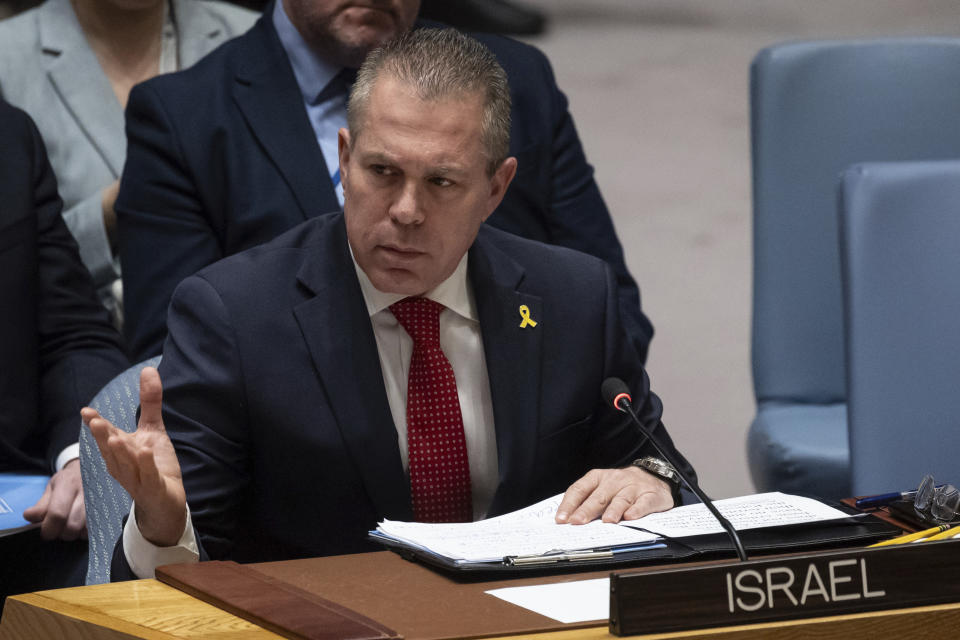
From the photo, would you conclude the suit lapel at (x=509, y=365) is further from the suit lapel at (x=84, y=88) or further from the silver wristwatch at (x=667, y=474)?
the suit lapel at (x=84, y=88)

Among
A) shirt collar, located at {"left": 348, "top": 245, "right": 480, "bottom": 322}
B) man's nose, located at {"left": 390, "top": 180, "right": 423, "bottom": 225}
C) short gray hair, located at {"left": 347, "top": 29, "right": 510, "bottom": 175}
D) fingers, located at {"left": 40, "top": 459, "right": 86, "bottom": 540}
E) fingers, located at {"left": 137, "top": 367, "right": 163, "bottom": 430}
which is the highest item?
short gray hair, located at {"left": 347, "top": 29, "right": 510, "bottom": 175}

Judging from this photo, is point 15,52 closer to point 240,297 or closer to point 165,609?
point 240,297

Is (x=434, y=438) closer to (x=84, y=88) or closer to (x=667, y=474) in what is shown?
(x=667, y=474)

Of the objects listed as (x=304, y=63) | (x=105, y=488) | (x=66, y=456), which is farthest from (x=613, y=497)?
(x=304, y=63)

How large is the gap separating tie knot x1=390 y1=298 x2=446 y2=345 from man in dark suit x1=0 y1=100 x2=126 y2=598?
2.12 feet

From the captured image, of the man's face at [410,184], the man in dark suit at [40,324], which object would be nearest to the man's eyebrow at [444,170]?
the man's face at [410,184]

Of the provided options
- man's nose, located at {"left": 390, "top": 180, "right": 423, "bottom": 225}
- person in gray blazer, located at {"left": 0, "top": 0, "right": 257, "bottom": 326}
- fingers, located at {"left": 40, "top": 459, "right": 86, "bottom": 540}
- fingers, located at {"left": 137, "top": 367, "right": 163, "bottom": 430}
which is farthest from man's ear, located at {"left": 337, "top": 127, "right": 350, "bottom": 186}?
person in gray blazer, located at {"left": 0, "top": 0, "right": 257, "bottom": 326}

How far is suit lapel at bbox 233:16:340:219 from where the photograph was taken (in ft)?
7.58

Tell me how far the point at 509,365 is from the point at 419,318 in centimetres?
13

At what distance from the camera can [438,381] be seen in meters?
1.73

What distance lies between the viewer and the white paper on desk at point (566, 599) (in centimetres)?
117

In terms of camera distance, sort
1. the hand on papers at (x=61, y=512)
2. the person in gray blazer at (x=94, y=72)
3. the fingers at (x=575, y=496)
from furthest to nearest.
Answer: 1. the person in gray blazer at (x=94, y=72)
2. the hand on papers at (x=61, y=512)
3. the fingers at (x=575, y=496)

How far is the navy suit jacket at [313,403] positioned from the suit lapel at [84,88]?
3.17 feet

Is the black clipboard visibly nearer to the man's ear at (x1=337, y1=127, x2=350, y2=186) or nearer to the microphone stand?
the microphone stand
